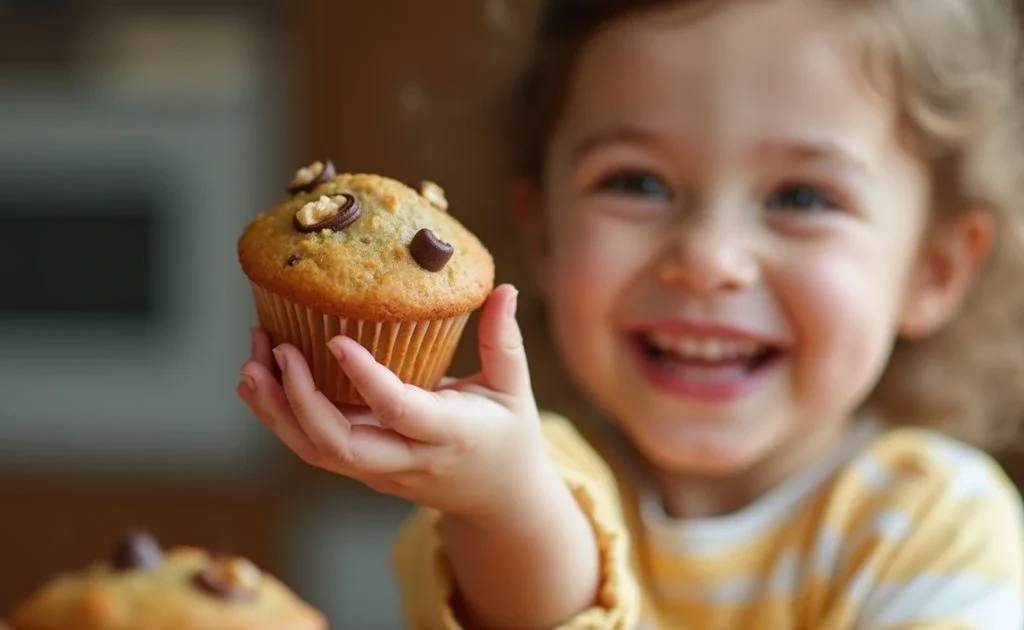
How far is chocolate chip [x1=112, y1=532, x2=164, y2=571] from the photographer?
2.71ft

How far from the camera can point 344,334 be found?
741mm

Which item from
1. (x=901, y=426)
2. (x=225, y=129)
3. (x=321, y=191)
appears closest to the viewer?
(x=321, y=191)

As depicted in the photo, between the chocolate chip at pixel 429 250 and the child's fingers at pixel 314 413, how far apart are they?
9 centimetres

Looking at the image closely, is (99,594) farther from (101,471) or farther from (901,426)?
(101,471)

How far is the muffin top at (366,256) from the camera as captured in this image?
0.71 m

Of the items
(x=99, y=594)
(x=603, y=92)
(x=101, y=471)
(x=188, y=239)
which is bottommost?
(x=101, y=471)

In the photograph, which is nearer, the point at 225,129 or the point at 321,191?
the point at 321,191

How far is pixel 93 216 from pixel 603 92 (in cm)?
195

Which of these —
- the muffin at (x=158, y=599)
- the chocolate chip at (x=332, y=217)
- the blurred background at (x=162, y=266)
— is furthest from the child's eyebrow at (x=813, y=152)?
the blurred background at (x=162, y=266)

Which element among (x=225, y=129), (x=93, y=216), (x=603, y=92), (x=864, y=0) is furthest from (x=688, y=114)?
(x=93, y=216)

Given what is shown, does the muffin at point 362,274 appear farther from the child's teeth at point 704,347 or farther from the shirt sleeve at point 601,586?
the child's teeth at point 704,347

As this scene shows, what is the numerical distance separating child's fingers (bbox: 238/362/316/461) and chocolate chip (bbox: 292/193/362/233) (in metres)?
0.09

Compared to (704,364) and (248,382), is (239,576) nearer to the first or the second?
(248,382)

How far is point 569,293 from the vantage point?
3.56 ft
